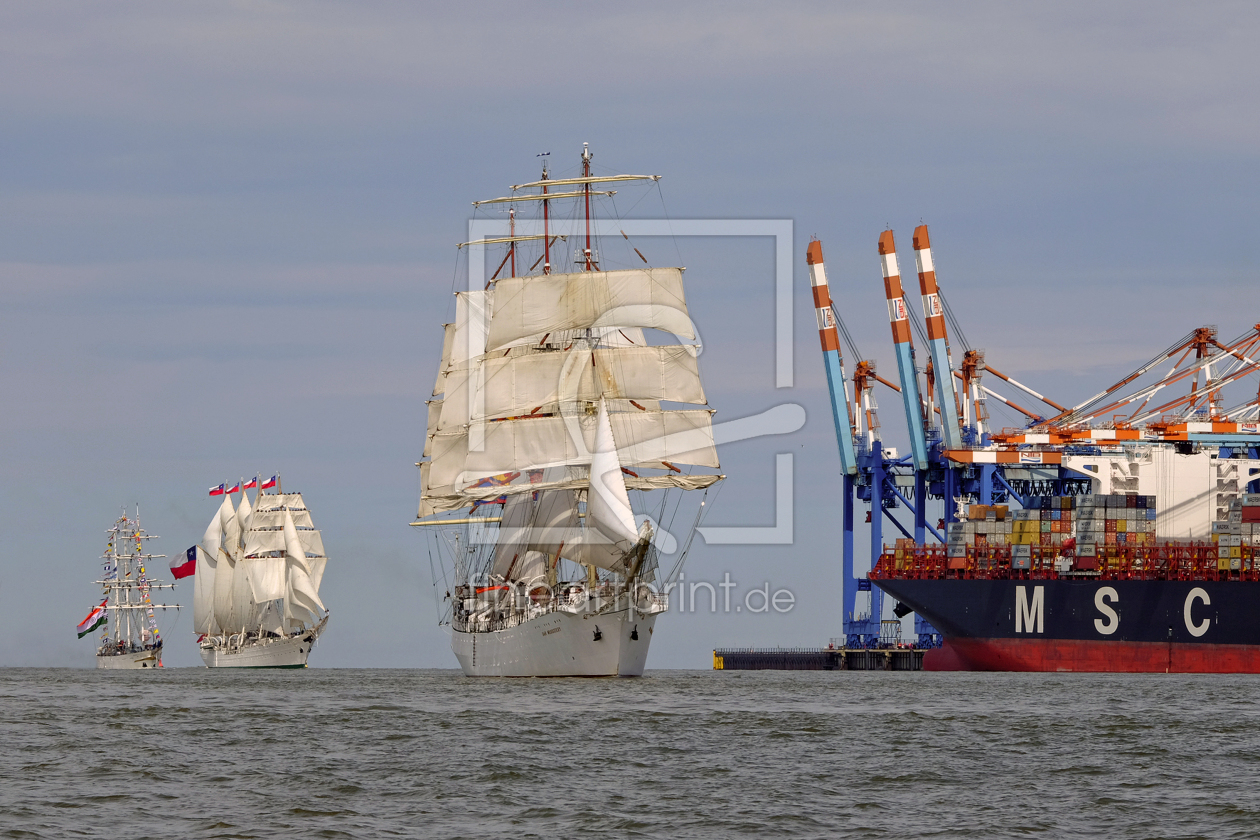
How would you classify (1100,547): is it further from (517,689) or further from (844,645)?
(517,689)

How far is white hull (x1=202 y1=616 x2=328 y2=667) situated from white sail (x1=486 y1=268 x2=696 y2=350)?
193 ft

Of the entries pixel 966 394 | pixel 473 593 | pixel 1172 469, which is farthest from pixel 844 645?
pixel 473 593

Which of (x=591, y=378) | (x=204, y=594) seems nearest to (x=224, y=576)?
(x=204, y=594)

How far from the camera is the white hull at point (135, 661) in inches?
5433

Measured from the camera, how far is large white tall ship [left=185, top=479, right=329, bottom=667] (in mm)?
131125

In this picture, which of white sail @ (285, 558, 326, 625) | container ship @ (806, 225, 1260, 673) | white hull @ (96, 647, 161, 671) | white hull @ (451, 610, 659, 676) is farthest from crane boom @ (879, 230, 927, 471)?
white hull @ (96, 647, 161, 671)

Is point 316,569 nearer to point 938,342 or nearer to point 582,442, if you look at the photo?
point 938,342

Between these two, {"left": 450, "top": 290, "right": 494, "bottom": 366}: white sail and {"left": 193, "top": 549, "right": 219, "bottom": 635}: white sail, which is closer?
{"left": 450, "top": 290, "right": 494, "bottom": 366}: white sail

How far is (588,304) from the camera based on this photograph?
75125 mm

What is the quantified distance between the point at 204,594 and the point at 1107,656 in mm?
72882

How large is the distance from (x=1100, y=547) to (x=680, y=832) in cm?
6283

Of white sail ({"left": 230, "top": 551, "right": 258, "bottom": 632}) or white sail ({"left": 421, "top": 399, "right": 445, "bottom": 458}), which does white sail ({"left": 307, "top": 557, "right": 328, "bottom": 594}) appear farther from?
white sail ({"left": 421, "top": 399, "right": 445, "bottom": 458})

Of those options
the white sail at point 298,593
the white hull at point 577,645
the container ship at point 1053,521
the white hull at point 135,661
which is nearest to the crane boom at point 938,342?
the container ship at point 1053,521

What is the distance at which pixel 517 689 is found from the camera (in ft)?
203
